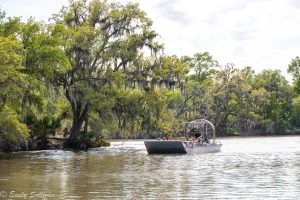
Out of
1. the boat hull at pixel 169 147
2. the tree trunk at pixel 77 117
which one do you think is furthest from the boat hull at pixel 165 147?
the tree trunk at pixel 77 117

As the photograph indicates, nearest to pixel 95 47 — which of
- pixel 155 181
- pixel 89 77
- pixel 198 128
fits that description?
pixel 89 77

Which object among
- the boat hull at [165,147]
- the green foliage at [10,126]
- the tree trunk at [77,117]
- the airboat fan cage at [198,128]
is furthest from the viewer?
the tree trunk at [77,117]

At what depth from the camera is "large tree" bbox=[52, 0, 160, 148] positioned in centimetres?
4697

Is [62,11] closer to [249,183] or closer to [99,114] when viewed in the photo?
[99,114]

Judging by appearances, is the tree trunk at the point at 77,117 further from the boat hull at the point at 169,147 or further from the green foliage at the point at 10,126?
the green foliage at the point at 10,126

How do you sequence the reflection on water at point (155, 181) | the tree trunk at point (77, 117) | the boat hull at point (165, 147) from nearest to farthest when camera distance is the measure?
the reflection on water at point (155, 181) < the boat hull at point (165, 147) < the tree trunk at point (77, 117)

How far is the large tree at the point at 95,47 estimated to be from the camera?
46969 mm

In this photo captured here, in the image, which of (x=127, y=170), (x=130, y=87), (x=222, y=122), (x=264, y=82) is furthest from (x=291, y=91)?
(x=127, y=170)

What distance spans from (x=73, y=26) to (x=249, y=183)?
109ft

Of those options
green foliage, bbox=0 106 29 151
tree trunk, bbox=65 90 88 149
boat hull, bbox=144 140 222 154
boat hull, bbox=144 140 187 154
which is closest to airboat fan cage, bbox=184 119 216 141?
boat hull, bbox=144 140 222 154

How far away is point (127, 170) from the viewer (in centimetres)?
2519

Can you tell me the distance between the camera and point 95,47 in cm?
4831

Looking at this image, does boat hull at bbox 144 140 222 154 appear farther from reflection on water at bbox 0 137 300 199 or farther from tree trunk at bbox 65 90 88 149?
reflection on water at bbox 0 137 300 199

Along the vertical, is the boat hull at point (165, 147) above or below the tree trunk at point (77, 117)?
below
